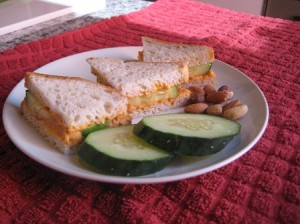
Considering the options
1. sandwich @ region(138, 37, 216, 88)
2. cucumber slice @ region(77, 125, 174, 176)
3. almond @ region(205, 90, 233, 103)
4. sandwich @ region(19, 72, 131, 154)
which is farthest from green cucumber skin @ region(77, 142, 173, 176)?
sandwich @ region(138, 37, 216, 88)

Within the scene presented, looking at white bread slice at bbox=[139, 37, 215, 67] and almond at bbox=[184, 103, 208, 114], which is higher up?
white bread slice at bbox=[139, 37, 215, 67]

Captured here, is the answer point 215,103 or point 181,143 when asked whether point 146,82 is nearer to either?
point 215,103

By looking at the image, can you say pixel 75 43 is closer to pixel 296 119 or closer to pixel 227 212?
pixel 296 119

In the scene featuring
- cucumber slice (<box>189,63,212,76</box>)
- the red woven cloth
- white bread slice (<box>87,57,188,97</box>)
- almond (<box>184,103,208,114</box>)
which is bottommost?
the red woven cloth

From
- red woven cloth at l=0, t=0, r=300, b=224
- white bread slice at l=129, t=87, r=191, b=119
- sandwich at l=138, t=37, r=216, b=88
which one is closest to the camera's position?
red woven cloth at l=0, t=0, r=300, b=224

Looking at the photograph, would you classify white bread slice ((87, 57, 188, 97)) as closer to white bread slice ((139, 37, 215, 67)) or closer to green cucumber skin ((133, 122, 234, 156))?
white bread slice ((139, 37, 215, 67))

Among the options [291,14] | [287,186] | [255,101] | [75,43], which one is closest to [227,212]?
[287,186]
